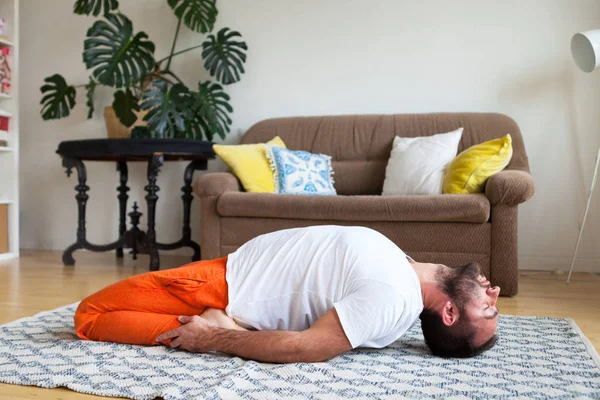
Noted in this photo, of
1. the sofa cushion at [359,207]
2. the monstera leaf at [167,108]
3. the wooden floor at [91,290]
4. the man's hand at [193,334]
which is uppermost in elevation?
the monstera leaf at [167,108]

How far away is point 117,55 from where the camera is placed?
4000mm

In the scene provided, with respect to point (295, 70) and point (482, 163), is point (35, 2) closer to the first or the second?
point (295, 70)

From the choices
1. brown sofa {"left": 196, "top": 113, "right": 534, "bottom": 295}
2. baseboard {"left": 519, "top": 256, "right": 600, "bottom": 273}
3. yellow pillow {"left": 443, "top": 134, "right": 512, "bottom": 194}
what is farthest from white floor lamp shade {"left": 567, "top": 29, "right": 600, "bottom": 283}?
yellow pillow {"left": 443, "top": 134, "right": 512, "bottom": 194}

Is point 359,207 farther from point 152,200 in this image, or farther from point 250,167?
point 152,200

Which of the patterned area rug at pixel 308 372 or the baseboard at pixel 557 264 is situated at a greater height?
the patterned area rug at pixel 308 372

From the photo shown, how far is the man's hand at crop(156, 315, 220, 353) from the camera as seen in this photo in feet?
5.95

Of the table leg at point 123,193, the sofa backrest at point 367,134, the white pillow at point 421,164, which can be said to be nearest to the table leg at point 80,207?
the table leg at point 123,193

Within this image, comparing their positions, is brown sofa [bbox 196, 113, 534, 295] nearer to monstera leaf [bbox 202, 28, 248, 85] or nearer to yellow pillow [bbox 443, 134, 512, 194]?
yellow pillow [bbox 443, 134, 512, 194]

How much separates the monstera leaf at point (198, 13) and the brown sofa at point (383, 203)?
865 millimetres

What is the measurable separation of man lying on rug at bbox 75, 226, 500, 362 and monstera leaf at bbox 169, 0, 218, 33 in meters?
2.75

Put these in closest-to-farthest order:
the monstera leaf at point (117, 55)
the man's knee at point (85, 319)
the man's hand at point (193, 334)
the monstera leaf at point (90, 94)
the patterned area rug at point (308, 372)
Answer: the patterned area rug at point (308, 372) < the man's hand at point (193, 334) < the man's knee at point (85, 319) < the monstera leaf at point (117, 55) < the monstera leaf at point (90, 94)

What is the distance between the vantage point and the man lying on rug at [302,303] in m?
1.64

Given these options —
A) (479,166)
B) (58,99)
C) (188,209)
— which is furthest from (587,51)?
(58,99)

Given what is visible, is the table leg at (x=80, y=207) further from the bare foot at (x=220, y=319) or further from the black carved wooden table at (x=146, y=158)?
the bare foot at (x=220, y=319)
